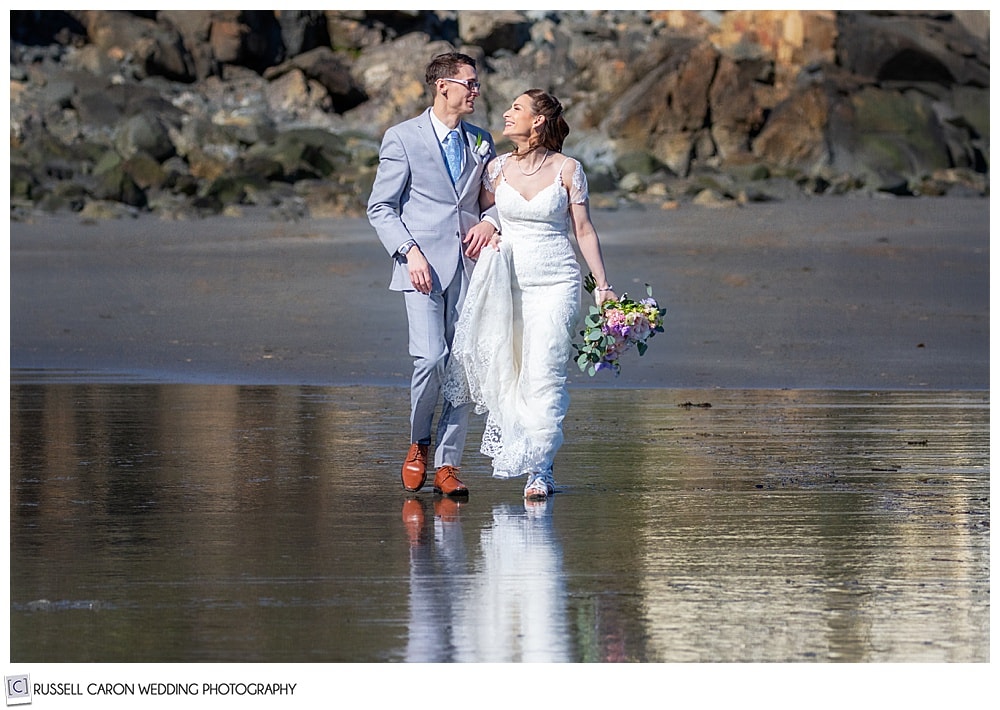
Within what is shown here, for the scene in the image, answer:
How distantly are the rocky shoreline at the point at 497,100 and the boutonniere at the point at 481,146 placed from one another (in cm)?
2042

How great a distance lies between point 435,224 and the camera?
8.02 m

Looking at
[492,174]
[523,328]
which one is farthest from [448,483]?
[492,174]

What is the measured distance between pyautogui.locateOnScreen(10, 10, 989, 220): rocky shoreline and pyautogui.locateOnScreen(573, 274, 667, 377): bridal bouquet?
67.3ft

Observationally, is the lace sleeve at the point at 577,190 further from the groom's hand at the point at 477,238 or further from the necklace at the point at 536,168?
the groom's hand at the point at 477,238

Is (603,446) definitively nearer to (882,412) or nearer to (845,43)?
(882,412)

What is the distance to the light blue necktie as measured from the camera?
8016mm

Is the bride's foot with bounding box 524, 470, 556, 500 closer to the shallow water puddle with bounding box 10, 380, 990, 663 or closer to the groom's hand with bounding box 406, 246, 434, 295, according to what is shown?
the shallow water puddle with bounding box 10, 380, 990, 663

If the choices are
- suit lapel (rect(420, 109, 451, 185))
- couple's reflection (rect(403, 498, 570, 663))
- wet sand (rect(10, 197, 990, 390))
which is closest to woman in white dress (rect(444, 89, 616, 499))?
suit lapel (rect(420, 109, 451, 185))

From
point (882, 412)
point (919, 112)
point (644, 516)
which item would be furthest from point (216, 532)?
point (919, 112)

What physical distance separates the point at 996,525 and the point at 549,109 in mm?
2415

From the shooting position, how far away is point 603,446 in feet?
30.6
